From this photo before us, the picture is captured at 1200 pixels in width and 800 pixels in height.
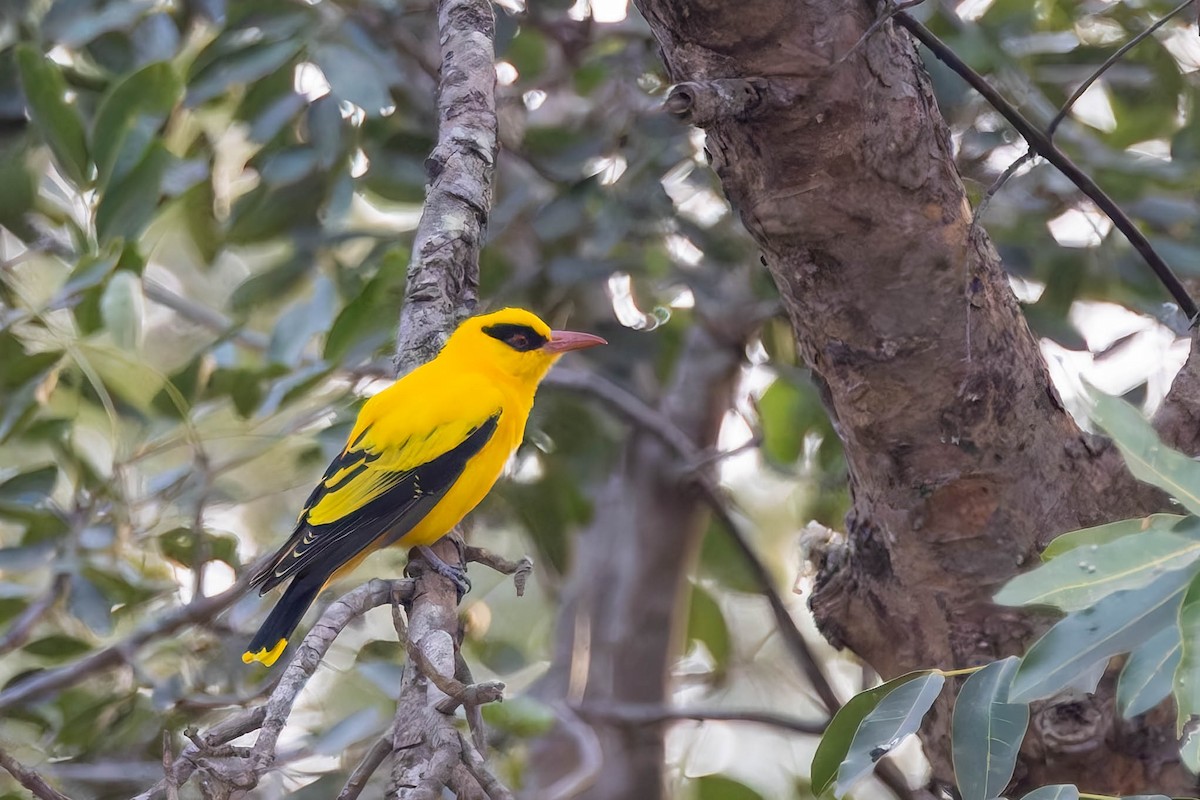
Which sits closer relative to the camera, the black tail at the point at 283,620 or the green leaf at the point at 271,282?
the black tail at the point at 283,620

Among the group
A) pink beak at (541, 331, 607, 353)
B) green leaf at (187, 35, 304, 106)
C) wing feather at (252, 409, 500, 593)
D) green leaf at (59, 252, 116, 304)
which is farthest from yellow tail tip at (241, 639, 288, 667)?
green leaf at (187, 35, 304, 106)

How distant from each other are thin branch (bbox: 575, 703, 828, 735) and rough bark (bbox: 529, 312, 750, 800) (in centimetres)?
37

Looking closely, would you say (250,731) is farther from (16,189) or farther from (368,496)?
(16,189)

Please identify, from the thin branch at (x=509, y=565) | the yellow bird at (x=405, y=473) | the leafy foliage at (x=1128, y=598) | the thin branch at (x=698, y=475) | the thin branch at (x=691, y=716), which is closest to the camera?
the leafy foliage at (x=1128, y=598)

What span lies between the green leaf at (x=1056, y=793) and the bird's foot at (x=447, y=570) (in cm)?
105

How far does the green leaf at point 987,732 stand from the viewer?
5.36ft

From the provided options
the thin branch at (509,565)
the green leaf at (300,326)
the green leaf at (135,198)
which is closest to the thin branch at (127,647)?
the green leaf at (300,326)

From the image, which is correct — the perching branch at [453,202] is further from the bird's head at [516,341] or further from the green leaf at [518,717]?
the bird's head at [516,341]

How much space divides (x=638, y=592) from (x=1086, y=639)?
322 centimetres

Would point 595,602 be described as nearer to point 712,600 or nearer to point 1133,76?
point 712,600

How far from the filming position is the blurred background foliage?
2.79m

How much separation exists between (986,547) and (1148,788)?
0.55 m

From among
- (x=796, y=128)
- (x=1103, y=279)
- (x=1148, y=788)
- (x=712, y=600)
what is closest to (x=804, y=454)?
(x=712, y=600)

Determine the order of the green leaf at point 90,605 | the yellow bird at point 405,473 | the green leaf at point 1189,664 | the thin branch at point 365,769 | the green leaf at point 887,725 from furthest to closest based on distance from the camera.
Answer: the green leaf at point 90,605
the yellow bird at point 405,473
the thin branch at point 365,769
the green leaf at point 887,725
the green leaf at point 1189,664
